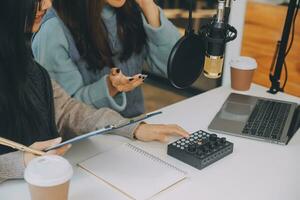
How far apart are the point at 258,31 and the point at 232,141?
2.01 m

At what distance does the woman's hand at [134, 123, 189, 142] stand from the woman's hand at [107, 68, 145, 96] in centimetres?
17

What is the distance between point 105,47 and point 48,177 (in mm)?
570

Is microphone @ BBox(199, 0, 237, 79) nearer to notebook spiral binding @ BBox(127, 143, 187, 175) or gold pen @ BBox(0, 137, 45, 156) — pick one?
notebook spiral binding @ BBox(127, 143, 187, 175)

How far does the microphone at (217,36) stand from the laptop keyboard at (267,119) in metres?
0.35

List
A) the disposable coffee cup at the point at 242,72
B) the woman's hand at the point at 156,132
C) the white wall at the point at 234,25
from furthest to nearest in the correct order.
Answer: the white wall at the point at 234,25 → the disposable coffee cup at the point at 242,72 → the woman's hand at the point at 156,132

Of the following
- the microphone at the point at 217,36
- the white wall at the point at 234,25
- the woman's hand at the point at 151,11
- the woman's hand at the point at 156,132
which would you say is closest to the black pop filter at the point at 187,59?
the microphone at the point at 217,36

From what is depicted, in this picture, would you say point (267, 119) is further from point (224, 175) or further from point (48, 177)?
point (48, 177)

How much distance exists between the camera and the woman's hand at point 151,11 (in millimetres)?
1396

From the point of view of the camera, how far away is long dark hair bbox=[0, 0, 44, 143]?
1020 millimetres

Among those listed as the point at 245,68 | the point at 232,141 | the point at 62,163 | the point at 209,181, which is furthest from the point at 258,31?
the point at 62,163

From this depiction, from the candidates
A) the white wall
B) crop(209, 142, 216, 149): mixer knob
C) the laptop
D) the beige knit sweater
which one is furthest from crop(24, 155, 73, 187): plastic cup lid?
the white wall

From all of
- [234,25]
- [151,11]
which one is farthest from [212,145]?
[234,25]

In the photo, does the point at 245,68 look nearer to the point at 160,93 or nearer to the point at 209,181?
the point at 160,93

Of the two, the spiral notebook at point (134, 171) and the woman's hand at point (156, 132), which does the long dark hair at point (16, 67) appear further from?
the woman's hand at point (156, 132)
